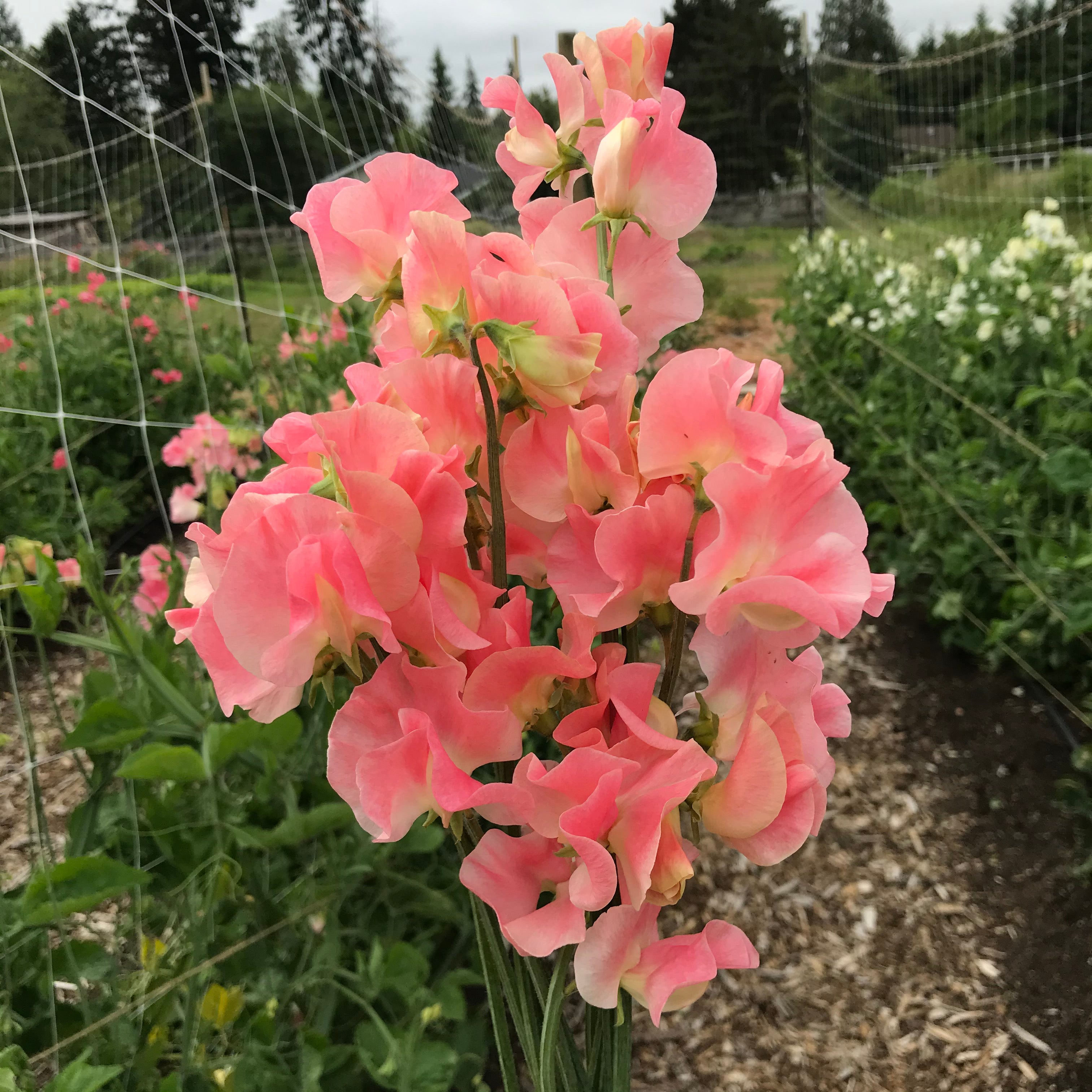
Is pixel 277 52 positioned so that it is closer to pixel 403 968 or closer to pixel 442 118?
pixel 442 118

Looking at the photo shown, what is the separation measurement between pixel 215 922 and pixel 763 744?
31.3 inches

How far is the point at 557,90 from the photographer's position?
46cm

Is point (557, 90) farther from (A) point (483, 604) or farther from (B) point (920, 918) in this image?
(B) point (920, 918)

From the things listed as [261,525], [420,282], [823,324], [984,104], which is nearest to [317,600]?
[261,525]

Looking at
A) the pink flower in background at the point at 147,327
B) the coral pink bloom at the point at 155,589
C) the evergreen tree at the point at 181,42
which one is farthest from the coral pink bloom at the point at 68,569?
the pink flower in background at the point at 147,327

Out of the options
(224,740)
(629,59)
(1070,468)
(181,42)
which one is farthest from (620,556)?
(181,42)

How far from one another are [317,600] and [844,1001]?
1.54 metres

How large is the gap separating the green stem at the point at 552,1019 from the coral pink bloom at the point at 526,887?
0.01 m

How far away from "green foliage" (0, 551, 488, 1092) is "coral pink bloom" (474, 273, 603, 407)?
1.60 ft

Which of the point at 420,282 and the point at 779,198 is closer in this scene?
the point at 420,282

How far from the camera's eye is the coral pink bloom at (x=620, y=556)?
361 millimetres

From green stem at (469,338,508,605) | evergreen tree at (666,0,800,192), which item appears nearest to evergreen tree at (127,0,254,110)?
green stem at (469,338,508,605)

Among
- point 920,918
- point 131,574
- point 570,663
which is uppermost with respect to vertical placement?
point 570,663

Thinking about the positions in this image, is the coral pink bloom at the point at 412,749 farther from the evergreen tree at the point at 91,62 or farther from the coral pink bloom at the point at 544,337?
the evergreen tree at the point at 91,62
